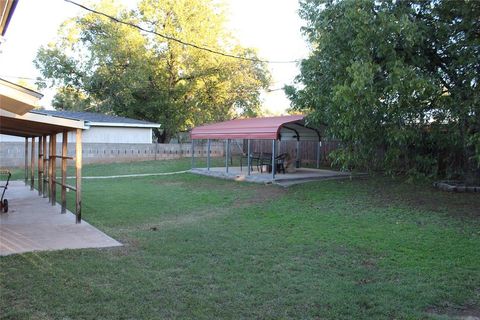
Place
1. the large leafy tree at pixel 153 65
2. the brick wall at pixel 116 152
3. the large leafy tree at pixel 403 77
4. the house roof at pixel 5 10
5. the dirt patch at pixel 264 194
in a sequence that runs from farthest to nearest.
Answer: the large leafy tree at pixel 153 65, the brick wall at pixel 116 152, the dirt patch at pixel 264 194, the large leafy tree at pixel 403 77, the house roof at pixel 5 10

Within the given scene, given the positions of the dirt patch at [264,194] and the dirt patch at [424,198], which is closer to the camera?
the dirt patch at [424,198]

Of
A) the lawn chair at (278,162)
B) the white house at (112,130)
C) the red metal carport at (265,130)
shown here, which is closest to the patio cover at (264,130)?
the red metal carport at (265,130)

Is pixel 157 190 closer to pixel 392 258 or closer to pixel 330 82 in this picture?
pixel 330 82

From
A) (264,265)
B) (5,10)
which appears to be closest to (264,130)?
(264,265)

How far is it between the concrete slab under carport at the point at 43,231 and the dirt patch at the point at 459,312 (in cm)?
448

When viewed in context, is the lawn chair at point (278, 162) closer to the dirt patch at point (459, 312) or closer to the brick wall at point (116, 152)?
the brick wall at point (116, 152)

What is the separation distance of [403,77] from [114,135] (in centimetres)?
2103

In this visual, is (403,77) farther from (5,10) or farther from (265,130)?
(265,130)

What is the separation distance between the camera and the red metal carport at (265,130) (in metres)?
15.5

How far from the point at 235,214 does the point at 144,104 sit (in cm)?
2287

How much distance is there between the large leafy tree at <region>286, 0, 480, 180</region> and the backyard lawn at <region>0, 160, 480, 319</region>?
1571mm

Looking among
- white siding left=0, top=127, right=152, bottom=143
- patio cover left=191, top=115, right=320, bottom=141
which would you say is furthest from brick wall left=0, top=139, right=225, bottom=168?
patio cover left=191, top=115, right=320, bottom=141

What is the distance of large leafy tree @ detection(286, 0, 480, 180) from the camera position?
Result: 328 inches

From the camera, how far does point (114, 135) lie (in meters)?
26.4
